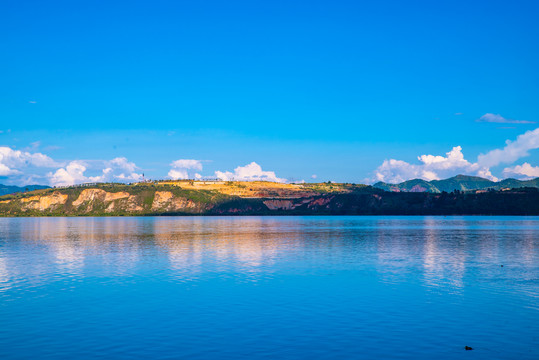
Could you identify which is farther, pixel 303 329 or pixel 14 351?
pixel 303 329

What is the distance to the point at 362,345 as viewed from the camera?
27.2 meters

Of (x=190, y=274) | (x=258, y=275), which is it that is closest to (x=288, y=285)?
(x=258, y=275)

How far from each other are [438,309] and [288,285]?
581 inches

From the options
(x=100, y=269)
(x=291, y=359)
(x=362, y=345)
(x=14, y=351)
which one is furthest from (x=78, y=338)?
(x=100, y=269)

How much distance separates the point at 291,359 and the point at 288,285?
21387 mm

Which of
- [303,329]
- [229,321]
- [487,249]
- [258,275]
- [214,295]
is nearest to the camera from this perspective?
[303,329]

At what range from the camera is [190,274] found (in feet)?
175

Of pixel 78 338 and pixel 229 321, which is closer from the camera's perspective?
pixel 78 338

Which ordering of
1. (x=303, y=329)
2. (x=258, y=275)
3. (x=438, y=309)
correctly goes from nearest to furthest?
(x=303, y=329)
(x=438, y=309)
(x=258, y=275)

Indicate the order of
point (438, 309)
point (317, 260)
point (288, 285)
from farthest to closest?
point (317, 260), point (288, 285), point (438, 309)

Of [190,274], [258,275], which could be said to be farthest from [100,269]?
[258,275]

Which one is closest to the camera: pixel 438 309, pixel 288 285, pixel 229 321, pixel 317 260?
pixel 229 321

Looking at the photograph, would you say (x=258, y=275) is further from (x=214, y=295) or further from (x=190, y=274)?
(x=214, y=295)

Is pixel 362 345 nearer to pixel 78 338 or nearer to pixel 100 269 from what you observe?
pixel 78 338
